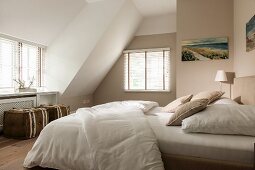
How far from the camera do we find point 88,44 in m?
4.19

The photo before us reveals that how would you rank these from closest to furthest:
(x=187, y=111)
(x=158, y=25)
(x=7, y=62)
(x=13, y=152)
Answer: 1. (x=187, y=111)
2. (x=13, y=152)
3. (x=7, y=62)
4. (x=158, y=25)

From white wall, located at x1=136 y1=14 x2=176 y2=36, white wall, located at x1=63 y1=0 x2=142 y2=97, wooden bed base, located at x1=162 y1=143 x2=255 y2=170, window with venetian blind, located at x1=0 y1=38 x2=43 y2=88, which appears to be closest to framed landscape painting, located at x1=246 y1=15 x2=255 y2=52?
wooden bed base, located at x1=162 y1=143 x2=255 y2=170

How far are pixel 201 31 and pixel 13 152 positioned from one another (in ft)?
13.1

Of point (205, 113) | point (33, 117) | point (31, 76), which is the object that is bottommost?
point (33, 117)

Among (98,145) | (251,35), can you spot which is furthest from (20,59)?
(251,35)

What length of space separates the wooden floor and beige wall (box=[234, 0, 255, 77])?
3184 millimetres

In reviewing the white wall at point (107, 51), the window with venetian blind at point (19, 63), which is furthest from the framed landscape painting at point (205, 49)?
the window with venetian blind at point (19, 63)

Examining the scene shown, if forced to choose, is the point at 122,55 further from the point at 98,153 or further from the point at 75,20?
the point at 98,153

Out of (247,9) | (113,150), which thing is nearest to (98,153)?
(113,150)

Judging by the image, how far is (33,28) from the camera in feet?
12.1

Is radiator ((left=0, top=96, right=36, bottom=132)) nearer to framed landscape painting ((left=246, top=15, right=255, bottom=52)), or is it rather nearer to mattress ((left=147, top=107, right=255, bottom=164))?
mattress ((left=147, top=107, right=255, bottom=164))

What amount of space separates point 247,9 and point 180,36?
1461 mm

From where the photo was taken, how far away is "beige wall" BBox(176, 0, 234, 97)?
13.0ft

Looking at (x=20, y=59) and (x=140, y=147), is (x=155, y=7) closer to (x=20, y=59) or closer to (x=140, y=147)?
(x=20, y=59)
